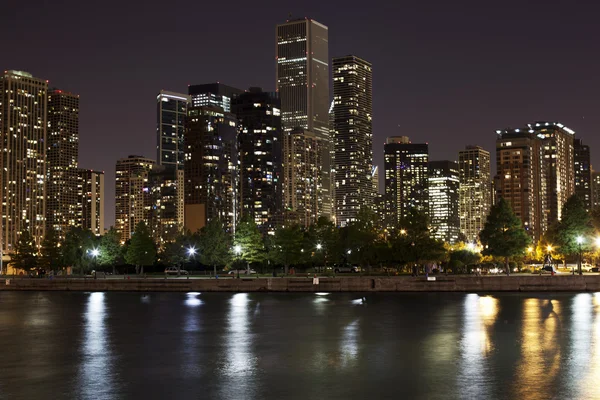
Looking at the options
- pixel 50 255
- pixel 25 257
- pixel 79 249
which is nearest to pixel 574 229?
pixel 79 249

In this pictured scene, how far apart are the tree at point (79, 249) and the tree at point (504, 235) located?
73.1m

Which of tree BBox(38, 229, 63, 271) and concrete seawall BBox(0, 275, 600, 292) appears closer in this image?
concrete seawall BBox(0, 275, 600, 292)

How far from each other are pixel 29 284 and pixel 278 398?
8569cm

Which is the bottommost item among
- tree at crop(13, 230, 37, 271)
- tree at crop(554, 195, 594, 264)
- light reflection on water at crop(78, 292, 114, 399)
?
light reflection on water at crop(78, 292, 114, 399)

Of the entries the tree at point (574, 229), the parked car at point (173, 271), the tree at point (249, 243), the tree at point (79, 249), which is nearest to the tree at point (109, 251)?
the tree at point (79, 249)

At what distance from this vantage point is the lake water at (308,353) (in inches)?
893

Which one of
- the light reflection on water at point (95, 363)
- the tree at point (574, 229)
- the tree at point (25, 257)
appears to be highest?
the tree at point (574, 229)

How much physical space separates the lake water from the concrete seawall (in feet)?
60.7

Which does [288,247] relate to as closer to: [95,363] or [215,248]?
[215,248]

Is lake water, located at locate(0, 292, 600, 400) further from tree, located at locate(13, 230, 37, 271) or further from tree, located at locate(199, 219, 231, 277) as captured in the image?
tree, located at locate(13, 230, 37, 271)

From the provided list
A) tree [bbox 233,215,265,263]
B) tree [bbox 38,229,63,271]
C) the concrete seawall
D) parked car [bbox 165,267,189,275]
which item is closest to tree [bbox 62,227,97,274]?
tree [bbox 38,229,63,271]

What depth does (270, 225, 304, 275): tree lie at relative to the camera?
107938mm

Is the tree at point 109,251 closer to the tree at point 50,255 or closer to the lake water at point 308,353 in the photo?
the tree at point 50,255

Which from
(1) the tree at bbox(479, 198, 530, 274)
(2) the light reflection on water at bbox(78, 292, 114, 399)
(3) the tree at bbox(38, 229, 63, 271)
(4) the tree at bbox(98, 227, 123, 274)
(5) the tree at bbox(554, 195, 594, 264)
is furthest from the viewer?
(3) the tree at bbox(38, 229, 63, 271)
